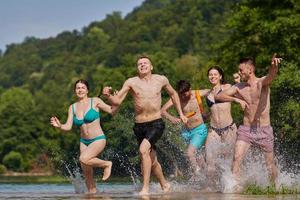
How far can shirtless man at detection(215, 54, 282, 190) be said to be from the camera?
52.5 ft

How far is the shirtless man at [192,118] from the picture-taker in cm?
1834

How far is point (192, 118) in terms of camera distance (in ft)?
61.5

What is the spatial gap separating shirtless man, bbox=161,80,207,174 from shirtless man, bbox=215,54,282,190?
211cm

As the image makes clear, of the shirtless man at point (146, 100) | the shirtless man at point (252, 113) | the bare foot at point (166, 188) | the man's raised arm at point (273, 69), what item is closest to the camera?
the man's raised arm at point (273, 69)

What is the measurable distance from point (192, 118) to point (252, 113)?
2.70 meters

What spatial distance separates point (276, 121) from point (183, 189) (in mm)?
18403

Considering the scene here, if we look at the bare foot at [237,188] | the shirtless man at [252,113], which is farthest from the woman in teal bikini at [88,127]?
the bare foot at [237,188]

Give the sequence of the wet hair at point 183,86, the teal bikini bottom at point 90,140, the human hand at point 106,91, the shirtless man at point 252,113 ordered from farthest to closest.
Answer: the wet hair at point 183,86
the teal bikini bottom at point 90,140
the shirtless man at point 252,113
the human hand at point 106,91

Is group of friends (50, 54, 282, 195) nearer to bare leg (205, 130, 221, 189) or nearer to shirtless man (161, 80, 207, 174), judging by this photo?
bare leg (205, 130, 221, 189)

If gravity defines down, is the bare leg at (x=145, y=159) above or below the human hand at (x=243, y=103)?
Result: below

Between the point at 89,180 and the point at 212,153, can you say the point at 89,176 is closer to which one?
the point at 89,180

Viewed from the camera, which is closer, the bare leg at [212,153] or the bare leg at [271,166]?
the bare leg at [271,166]

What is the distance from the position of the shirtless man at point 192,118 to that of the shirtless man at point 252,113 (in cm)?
211

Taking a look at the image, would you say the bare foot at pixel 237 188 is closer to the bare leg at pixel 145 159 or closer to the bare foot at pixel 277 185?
the bare foot at pixel 277 185
